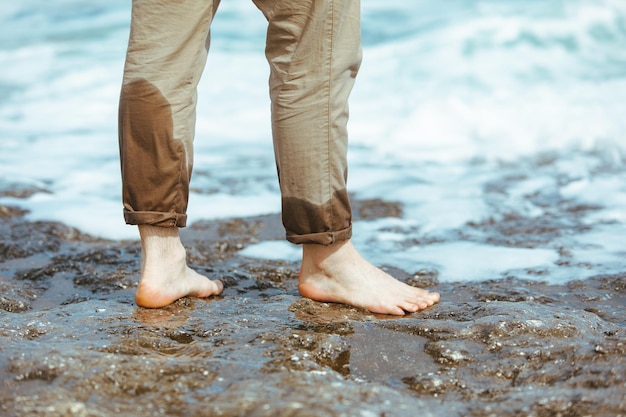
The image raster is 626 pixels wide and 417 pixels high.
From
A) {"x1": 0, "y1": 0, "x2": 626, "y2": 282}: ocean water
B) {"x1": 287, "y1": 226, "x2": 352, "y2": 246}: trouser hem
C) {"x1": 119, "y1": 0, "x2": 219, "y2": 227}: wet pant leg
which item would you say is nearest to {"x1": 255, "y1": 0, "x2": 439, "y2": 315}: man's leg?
{"x1": 287, "y1": 226, "x2": 352, "y2": 246}: trouser hem

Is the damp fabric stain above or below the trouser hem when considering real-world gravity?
below

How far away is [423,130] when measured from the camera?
21.3ft

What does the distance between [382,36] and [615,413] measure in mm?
10879

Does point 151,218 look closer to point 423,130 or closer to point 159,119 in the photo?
point 159,119

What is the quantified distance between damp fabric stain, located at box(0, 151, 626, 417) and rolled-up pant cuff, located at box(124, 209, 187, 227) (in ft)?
0.85

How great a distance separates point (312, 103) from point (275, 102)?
11 cm

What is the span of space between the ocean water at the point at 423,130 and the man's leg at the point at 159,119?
100cm

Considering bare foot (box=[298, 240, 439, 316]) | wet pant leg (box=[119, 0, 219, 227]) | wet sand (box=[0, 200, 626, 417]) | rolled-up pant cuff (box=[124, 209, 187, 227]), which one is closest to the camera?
wet sand (box=[0, 200, 626, 417])

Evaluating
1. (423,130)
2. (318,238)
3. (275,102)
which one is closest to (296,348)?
(318,238)

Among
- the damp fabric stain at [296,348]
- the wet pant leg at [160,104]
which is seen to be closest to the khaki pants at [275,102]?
the wet pant leg at [160,104]

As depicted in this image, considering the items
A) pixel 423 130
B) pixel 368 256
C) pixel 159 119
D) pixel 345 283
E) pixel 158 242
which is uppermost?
pixel 159 119

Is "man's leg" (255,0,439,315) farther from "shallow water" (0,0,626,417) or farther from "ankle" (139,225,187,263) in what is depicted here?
"ankle" (139,225,187,263)

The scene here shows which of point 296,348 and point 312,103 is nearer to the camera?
point 296,348

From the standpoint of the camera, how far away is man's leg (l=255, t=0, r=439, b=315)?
2141 millimetres
